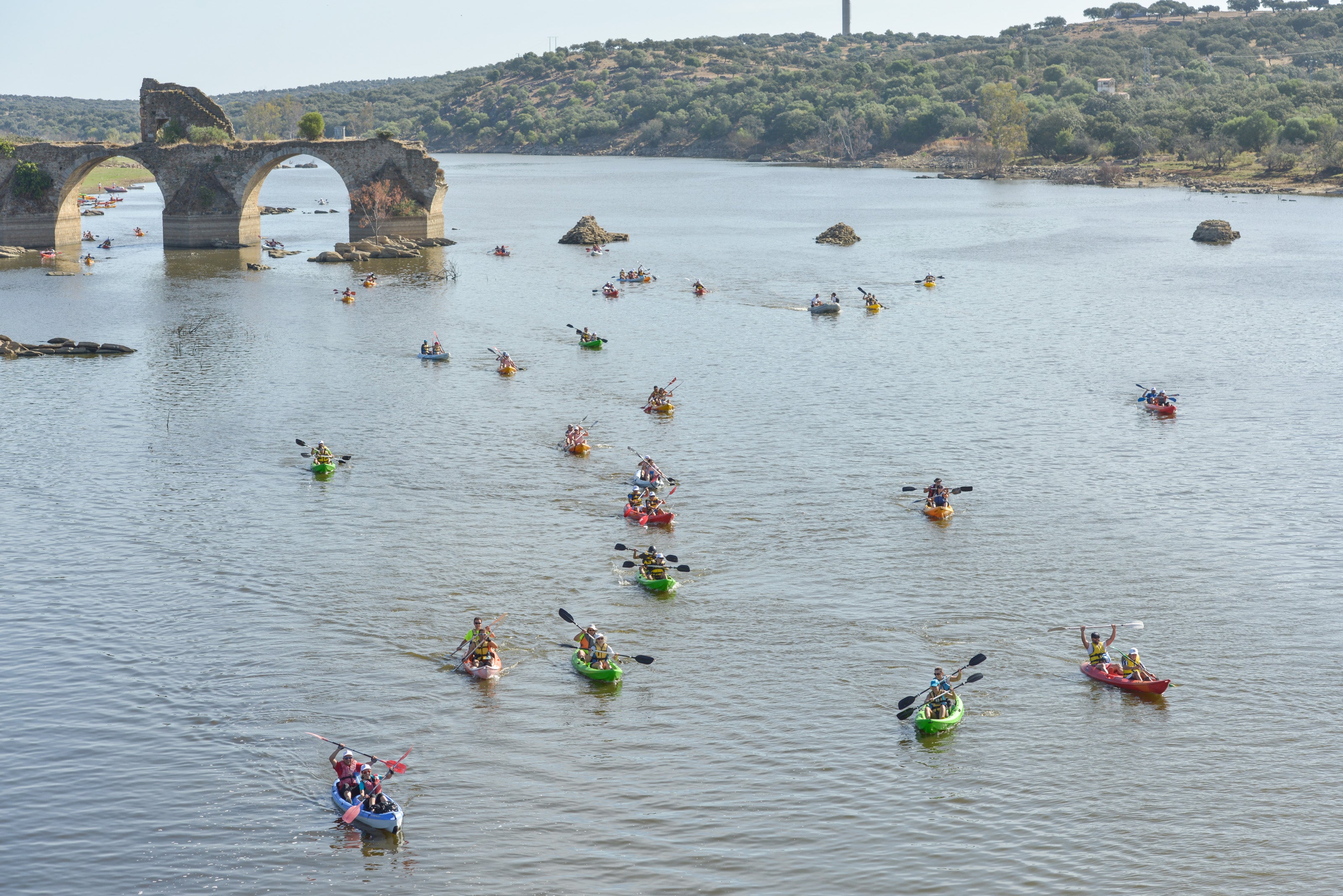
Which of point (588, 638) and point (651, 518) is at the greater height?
point (651, 518)

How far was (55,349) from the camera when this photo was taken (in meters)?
71.6

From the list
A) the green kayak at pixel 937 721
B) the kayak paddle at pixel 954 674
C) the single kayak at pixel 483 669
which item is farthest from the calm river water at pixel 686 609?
the kayak paddle at pixel 954 674

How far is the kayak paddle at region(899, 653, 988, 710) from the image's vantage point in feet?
95.6

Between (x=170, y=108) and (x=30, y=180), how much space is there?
14066 millimetres

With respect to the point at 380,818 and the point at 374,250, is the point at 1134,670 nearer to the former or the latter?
the point at 380,818

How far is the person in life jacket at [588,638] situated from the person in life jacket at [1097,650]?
12884 mm

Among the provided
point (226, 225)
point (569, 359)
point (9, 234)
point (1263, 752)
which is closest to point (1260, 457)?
point (1263, 752)

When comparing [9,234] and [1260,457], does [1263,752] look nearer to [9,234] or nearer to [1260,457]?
[1260,457]

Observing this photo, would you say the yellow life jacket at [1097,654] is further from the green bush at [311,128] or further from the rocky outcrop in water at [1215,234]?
the rocky outcrop in water at [1215,234]

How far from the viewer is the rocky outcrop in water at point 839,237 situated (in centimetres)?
12219

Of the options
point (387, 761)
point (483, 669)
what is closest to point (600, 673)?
point (483, 669)

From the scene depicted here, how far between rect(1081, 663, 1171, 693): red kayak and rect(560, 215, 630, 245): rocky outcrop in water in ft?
312

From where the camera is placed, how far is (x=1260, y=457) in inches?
1986

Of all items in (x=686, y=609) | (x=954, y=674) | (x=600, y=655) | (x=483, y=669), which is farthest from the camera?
(x=686, y=609)
